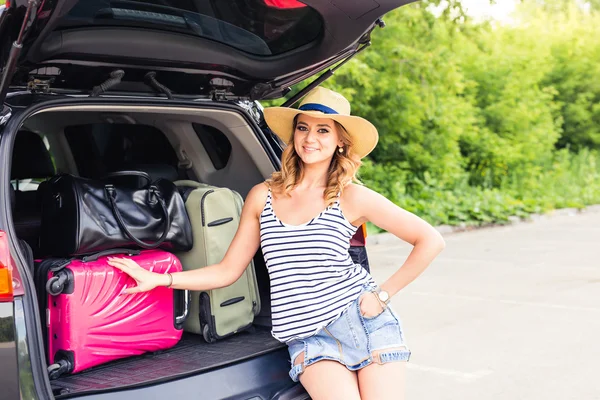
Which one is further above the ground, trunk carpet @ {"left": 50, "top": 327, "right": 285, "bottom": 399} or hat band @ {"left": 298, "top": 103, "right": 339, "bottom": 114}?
hat band @ {"left": 298, "top": 103, "right": 339, "bottom": 114}

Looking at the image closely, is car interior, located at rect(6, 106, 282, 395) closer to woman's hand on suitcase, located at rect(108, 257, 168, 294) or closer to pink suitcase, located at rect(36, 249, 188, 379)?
pink suitcase, located at rect(36, 249, 188, 379)

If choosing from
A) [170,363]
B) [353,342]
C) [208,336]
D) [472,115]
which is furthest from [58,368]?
[472,115]

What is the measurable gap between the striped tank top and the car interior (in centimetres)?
18

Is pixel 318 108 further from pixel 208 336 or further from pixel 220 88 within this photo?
pixel 208 336

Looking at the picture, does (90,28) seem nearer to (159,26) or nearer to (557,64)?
(159,26)

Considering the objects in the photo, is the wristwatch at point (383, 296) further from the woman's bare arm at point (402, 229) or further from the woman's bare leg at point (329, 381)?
the woman's bare leg at point (329, 381)

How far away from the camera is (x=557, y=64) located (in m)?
21.0

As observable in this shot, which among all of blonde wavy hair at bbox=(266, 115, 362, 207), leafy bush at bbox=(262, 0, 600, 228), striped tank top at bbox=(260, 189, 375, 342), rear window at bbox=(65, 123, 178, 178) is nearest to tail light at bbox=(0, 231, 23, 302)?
striped tank top at bbox=(260, 189, 375, 342)

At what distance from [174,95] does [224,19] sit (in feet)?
1.30

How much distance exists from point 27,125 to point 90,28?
1891mm

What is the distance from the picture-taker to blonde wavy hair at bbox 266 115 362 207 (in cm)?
282

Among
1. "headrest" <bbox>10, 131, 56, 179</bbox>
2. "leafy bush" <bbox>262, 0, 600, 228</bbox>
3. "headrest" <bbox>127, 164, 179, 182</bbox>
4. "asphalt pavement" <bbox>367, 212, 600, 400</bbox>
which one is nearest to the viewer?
"headrest" <bbox>127, 164, 179, 182</bbox>

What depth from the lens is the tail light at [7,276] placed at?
2018 mm

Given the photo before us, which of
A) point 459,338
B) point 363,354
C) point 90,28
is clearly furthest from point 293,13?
point 459,338
